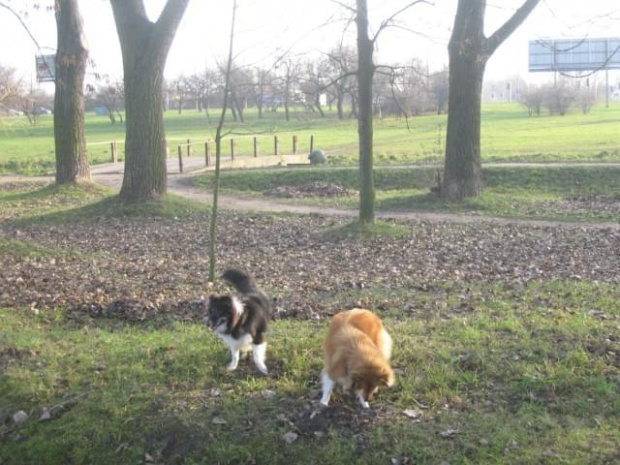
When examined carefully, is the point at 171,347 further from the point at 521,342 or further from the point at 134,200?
the point at 134,200

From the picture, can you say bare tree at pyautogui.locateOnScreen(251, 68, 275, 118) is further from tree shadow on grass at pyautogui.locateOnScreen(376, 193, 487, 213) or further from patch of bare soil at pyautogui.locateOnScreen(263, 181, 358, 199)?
patch of bare soil at pyautogui.locateOnScreen(263, 181, 358, 199)

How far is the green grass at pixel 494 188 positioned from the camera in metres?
19.8

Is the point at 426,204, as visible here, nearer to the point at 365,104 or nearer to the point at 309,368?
the point at 365,104

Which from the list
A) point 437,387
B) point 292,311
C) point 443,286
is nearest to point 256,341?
point 437,387

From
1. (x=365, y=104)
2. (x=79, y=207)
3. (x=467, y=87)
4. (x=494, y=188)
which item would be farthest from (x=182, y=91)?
(x=494, y=188)

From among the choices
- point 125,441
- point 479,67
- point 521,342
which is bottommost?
point 125,441

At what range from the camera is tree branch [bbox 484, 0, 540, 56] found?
60.6 feet

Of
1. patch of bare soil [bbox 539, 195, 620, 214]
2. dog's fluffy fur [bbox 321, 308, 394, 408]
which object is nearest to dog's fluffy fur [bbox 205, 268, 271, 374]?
dog's fluffy fur [bbox 321, 308, 394, 408]

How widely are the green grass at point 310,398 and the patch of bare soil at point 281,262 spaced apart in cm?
159

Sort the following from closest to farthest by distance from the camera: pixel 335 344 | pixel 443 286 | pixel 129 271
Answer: pixel 335 344, pixel 443 286, pixel 129 271

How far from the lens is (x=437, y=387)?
19.9 ft

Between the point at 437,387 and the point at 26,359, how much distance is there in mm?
4109

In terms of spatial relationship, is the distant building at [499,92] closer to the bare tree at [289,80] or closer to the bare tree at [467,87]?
the bare tree at [467,87]

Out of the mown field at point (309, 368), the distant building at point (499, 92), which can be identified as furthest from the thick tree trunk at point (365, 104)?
the distant building at point (499, 92)
